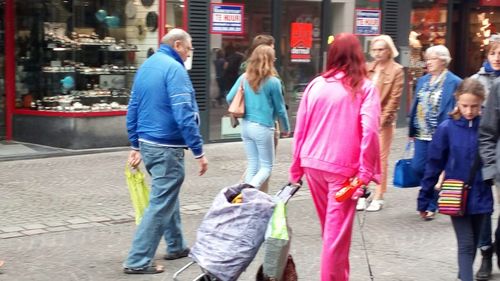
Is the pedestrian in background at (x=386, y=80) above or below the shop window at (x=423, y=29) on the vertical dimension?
below

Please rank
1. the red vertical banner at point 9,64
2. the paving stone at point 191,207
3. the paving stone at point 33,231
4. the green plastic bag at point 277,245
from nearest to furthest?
the green plastic bag at point 277,245 < the paving stone at point 33,231 < the paving stone at point 191,207 < the red vertical banner at point 9,64

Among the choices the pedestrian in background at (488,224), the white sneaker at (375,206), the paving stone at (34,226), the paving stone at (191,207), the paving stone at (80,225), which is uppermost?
the pedestrian in background at (488,224)

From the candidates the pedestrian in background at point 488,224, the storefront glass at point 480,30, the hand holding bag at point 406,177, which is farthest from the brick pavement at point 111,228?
the storefront glass at point 480,30

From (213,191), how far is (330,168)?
454 centimetres

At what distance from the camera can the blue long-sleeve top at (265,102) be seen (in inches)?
297

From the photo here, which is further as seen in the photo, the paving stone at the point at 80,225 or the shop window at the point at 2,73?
the shop window at the point at 2,73

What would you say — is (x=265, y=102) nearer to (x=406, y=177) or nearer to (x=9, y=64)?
(x=406, y=177)

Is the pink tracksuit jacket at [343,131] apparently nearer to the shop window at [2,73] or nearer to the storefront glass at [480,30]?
the shop window at [2,73]

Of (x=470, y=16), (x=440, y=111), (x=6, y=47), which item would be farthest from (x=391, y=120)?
(x=470, y=16)

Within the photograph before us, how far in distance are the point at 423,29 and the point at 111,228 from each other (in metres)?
10.6

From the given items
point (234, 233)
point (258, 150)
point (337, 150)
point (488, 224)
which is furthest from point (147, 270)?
point (488, 224)

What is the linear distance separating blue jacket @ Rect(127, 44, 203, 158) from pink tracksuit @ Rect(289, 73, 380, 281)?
107 cm

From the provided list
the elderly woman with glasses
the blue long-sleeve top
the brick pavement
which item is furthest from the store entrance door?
the elderly woman with glasses

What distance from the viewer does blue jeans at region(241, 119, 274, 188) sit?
7.59 metres
